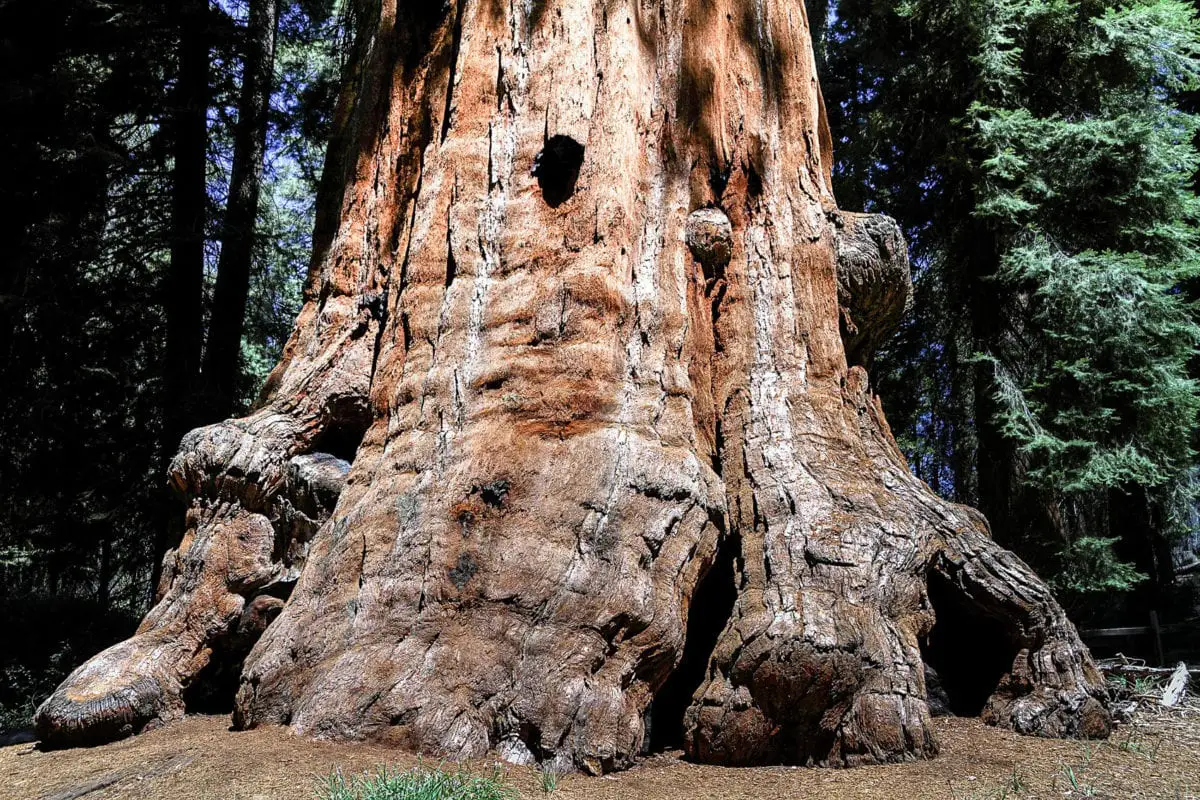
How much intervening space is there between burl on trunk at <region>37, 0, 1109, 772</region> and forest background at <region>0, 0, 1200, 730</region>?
458 centimetres

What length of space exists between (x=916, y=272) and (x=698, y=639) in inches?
341

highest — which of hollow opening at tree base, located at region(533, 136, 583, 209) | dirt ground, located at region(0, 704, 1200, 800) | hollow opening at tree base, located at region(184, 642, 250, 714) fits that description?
hollow opening at tree base, located at region(533, 136, 583, 209)

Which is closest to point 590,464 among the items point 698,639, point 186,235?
point 698,639

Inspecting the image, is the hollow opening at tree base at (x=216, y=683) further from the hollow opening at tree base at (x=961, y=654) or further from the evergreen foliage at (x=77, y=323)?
the evergreen foliage at (x=77, y=323)

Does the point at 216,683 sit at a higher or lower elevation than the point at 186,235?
lower

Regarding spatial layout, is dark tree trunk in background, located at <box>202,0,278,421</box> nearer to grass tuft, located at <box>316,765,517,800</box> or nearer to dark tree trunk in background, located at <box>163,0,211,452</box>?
dark tree trunk in background, located at <box>163,0,211,452</box>

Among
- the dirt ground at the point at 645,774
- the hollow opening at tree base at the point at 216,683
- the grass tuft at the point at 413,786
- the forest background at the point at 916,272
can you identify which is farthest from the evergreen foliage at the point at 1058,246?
the grass tuft at the point at 413,786

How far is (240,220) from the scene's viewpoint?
39.9 feet

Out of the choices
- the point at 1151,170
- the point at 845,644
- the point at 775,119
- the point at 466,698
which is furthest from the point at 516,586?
the point at 1151,170

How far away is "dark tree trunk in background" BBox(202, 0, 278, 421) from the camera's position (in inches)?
451

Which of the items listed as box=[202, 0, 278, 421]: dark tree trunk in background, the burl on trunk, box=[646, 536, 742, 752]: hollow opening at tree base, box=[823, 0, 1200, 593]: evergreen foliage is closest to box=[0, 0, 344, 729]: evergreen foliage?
box=[202, 0, 278, 421]: dark tree trunk in background

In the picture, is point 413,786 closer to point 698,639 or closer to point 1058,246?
point 698,639

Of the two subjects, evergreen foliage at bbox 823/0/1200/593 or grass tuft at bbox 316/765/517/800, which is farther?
evergreen foliage at bbox 823/0/1200/593

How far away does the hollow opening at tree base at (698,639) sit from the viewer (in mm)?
4586
